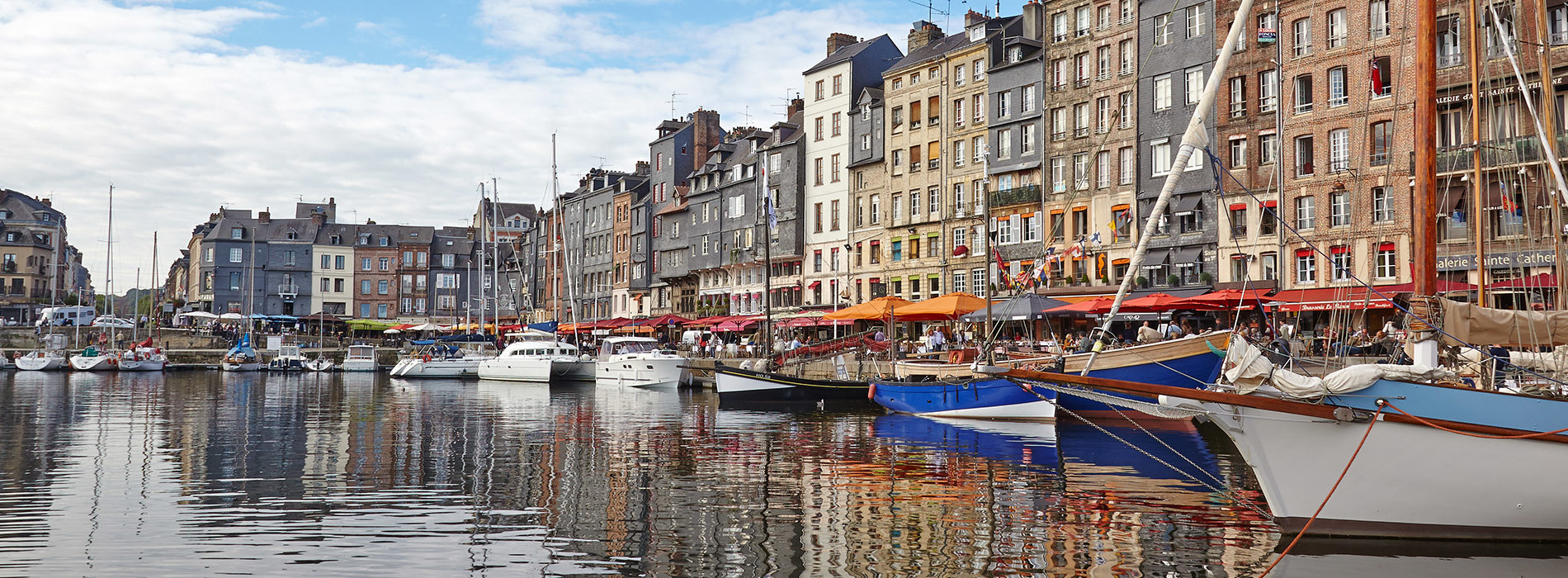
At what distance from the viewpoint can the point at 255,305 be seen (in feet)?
414

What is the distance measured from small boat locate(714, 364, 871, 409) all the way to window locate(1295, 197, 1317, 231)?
19986 millimetres

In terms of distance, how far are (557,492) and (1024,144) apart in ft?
154

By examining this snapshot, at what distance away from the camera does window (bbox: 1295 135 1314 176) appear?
49.8m

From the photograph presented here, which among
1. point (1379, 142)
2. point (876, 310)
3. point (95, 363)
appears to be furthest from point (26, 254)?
point (1379, 142)

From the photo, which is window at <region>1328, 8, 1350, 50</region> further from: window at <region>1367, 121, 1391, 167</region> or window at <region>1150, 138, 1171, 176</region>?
window at <region>1150, 138, 1171, 176</region>

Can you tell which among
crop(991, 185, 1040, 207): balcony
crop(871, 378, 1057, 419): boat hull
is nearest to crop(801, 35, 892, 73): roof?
crop(991, 185, 1040, 207): balcony

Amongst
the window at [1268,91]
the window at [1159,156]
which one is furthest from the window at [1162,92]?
the window at [1268,91]

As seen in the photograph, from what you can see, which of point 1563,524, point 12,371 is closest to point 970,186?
point 1563,524

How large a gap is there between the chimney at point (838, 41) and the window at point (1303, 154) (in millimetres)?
37683

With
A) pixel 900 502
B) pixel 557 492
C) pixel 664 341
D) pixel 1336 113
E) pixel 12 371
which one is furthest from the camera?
pixel 664 341

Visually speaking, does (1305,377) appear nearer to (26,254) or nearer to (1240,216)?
(1240,216)

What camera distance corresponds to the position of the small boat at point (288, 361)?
8475 cm

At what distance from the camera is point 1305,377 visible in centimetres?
1468

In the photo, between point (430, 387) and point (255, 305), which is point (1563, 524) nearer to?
point (430, 387)
